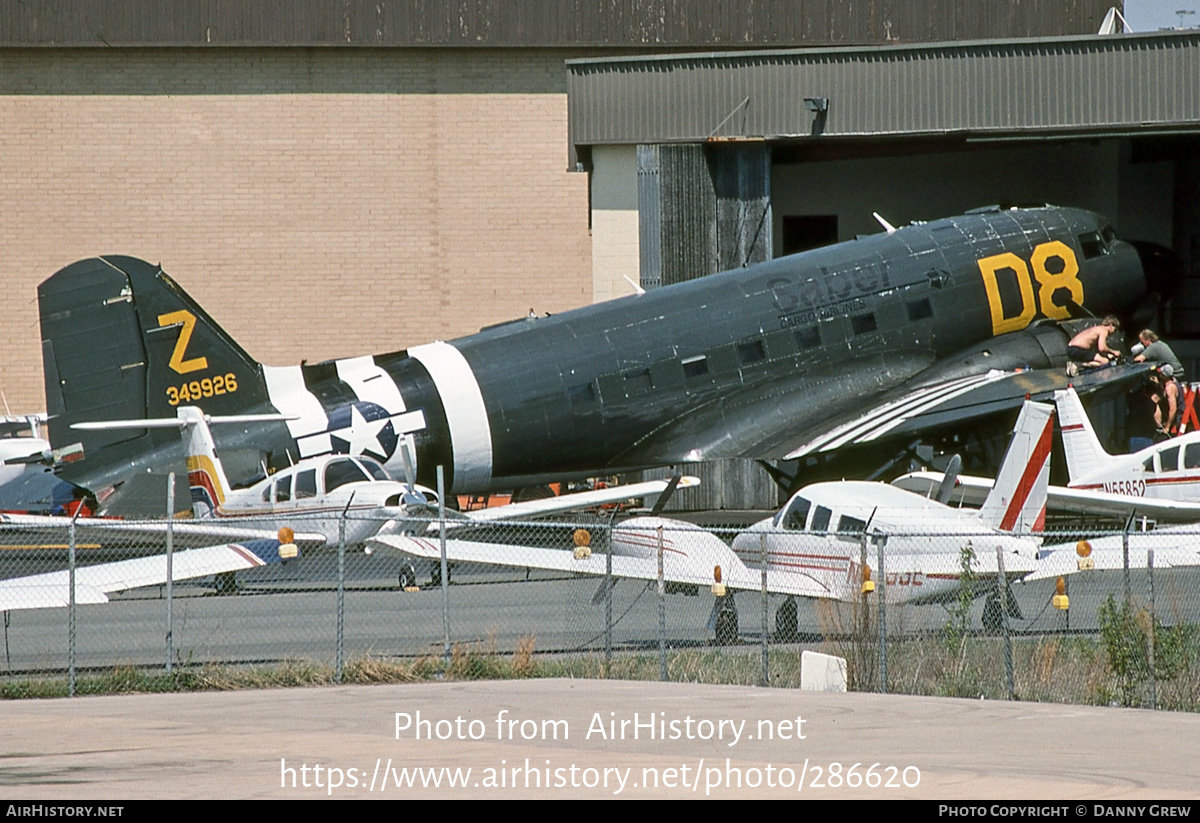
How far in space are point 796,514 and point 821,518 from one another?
486 millimetres

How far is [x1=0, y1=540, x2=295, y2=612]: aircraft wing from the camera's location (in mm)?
15141

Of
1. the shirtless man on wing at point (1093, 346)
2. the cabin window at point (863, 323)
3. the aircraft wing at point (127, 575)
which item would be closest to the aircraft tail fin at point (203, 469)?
the aircraft wing at point (127, 575)

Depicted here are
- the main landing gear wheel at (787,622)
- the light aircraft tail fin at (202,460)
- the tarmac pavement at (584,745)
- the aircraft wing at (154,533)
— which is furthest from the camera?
the light aircraft tail fin at (202,460)

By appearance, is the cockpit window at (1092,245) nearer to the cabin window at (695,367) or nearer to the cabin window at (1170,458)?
the cabin window at (1170,458)

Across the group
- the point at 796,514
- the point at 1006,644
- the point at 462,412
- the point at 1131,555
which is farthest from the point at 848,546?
the point at 462,412

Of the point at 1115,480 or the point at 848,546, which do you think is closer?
the point at 848,546

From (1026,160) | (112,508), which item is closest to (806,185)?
(1026,160)

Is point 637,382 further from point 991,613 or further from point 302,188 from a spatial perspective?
point 302,188

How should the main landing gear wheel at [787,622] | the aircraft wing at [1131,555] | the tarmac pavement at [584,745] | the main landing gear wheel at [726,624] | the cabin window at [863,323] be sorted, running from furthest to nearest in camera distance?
the cabin window at [863,323] → the main landing gear wheel at [787,622] → the main landing gear wheel at [726,624] → the aircraft wing at [1131,555] → the tarmac pavement at [584,745]

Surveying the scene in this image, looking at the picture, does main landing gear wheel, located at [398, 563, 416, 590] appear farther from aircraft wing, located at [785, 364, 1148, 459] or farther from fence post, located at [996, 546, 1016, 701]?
fence post, located at [996, 546, 1016, 701]

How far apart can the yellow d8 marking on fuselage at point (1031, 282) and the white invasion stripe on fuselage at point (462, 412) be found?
30.8 feet

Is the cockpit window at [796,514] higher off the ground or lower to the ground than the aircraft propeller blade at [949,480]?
lower

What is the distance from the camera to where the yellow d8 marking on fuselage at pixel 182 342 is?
78.6 ft

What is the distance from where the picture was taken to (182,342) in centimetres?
2402
